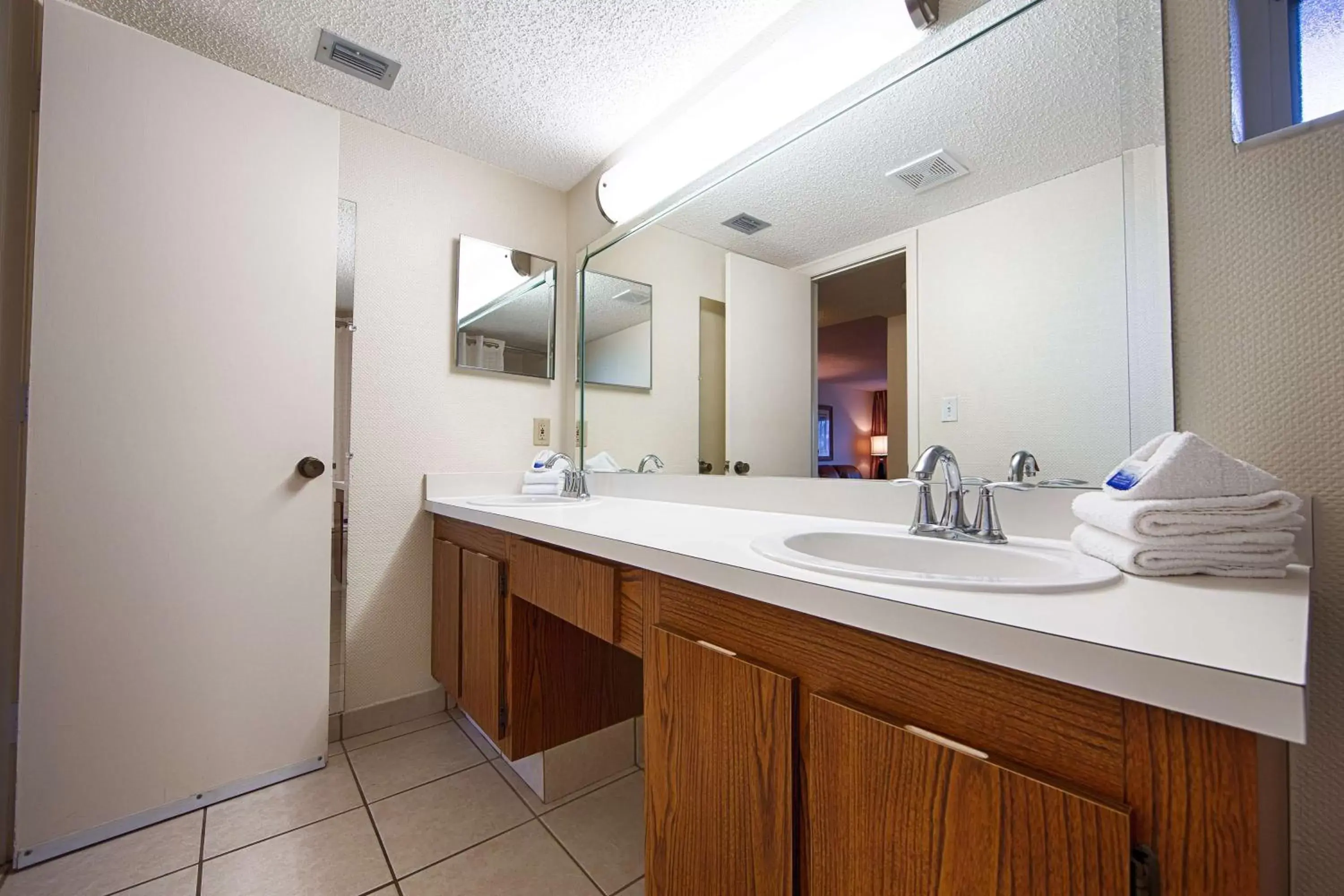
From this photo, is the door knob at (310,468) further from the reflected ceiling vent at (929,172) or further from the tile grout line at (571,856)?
the reflected ceiling vent at (929,172)

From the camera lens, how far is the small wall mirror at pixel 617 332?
184 cm

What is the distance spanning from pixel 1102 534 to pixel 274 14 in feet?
6.94

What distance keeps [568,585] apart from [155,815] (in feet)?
4.14

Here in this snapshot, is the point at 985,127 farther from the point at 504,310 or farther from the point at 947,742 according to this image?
the point at 504,310

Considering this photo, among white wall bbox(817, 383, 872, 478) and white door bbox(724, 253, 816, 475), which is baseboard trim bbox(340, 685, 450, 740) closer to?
white door bbox(724, 253, 816, 475)

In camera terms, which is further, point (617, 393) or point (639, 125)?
point (617, 393)

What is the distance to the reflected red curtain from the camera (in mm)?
1094

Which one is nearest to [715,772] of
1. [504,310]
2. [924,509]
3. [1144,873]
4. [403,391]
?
[1144,873]

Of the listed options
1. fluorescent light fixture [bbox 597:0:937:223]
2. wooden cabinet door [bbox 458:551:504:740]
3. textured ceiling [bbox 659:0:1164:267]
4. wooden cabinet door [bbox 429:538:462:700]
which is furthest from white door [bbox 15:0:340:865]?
textured ceiling [bbox 659:0:1164:267]

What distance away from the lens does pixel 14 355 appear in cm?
125

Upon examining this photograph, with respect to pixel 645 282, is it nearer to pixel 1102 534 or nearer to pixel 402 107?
pixel 402 107

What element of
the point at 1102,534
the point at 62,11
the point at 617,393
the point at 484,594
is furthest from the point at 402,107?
the point at 1102,534

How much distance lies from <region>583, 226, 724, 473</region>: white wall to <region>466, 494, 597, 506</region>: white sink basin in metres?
0.23

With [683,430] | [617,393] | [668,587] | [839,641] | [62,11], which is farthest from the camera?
[617,393]
